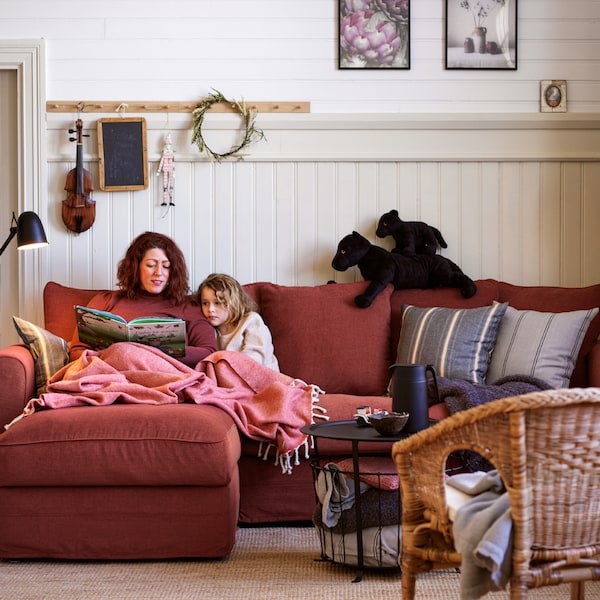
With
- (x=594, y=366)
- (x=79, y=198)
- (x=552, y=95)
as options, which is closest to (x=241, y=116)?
(x=79, y=198)

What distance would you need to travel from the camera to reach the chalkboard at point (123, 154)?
4.16m

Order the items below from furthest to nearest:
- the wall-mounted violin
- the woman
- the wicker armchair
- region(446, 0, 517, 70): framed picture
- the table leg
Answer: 1. region(446, 0, 517, 70): framed picture
2. the wall-mounted violin
3. the woman
4. the table leg
5. the wicker armchair

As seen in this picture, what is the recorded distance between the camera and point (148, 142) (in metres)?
4.20

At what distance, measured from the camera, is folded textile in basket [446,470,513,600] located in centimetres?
155

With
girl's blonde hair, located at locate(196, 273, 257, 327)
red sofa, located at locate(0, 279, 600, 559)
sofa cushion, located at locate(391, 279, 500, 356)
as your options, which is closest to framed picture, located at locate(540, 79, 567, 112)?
sofa cushion, located at locate(391, 279, 500, 356)

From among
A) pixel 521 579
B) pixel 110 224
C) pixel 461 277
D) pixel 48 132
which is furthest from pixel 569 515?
pixel 48 132

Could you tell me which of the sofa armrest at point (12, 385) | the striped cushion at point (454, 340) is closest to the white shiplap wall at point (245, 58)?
the striped cushion at point (454, 340)

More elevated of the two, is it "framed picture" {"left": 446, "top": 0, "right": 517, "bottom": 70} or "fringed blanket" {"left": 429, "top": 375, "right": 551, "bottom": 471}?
"framed picture" {"left": 446, "top": 0, "right": 517, "bottom": 70}

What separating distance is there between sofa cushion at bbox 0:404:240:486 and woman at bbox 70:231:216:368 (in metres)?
0.99

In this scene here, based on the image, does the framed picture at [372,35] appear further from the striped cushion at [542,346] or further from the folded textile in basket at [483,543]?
the folded textile in basket at [483,543]

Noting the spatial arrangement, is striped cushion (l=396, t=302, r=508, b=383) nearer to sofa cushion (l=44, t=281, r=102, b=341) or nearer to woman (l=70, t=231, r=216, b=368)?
woman (l=70, t=231, r=216, b=368)

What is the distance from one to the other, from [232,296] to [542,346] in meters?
1.30

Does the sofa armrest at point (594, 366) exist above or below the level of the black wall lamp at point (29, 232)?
below

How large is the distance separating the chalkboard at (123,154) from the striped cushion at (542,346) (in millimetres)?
1876
